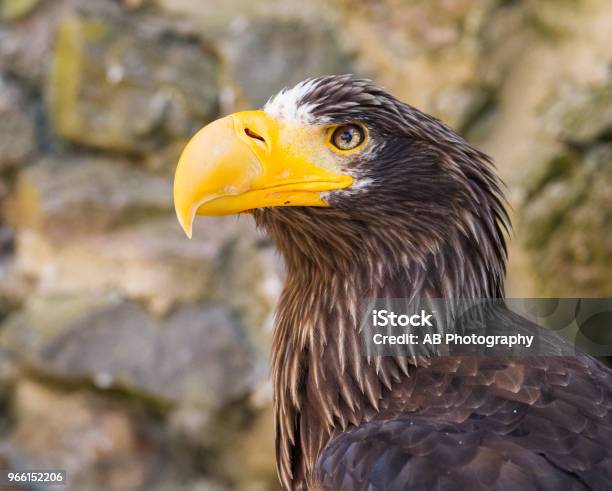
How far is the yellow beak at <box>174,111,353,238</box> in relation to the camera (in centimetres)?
169

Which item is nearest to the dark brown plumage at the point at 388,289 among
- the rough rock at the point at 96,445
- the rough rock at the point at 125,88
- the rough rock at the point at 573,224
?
the rough rock at the point at 573,224

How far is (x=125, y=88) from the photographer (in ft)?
11.6

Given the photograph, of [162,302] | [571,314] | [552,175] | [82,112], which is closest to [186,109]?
[82,112]

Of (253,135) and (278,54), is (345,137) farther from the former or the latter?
(278,54)

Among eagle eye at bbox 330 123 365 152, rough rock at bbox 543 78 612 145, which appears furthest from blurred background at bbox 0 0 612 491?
eagle eye at bbox 330 123 365 152

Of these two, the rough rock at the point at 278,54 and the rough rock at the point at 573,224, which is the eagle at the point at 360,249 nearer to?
the rough rock at the point at 573,224

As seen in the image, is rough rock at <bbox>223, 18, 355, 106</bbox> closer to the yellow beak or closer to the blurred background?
the blurred background

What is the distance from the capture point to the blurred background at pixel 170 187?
3.34m

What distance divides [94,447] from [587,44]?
2.32 metres

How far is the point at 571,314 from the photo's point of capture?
125 inches

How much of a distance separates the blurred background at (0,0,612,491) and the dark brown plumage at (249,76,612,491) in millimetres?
1483

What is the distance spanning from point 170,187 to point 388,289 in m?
1.91

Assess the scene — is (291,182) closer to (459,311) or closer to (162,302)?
(459,311)

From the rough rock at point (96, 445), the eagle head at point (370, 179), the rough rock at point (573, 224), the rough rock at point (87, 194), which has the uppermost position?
the rough rock at point (87, 194)
